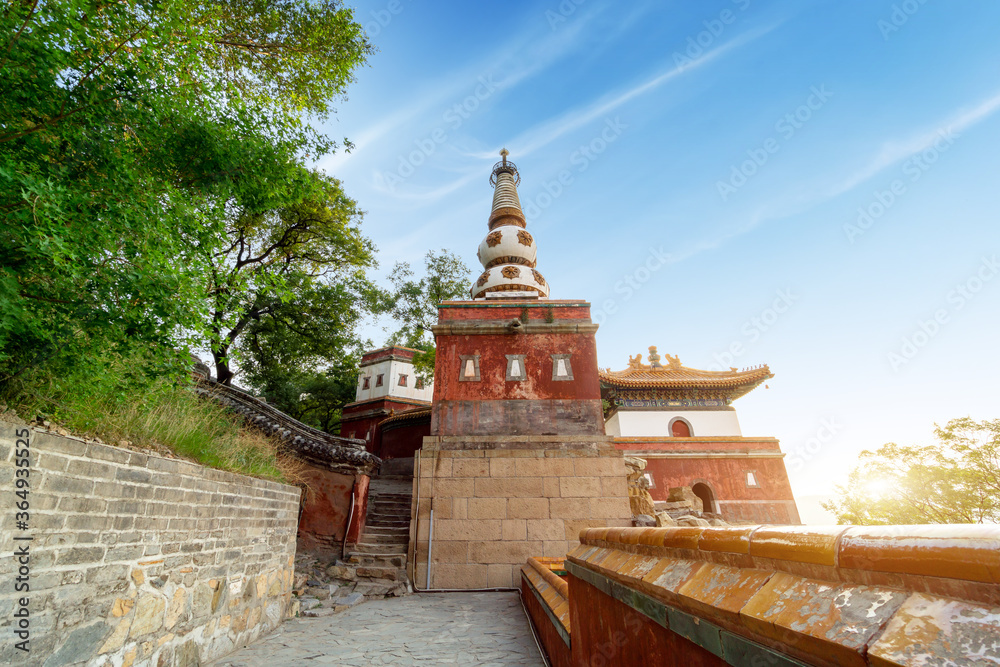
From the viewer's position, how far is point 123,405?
381 cm

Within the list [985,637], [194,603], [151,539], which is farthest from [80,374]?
[985,637]

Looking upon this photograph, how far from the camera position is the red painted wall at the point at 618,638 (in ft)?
4.54

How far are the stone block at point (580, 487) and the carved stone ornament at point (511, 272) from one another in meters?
6.70

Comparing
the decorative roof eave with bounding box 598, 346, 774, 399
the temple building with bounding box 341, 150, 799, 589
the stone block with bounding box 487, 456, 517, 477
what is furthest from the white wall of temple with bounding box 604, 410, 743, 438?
the stone block with bounding box 487, 456, 517, 477

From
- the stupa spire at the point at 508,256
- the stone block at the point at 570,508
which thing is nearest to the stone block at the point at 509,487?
the stone block at the point at 570,508

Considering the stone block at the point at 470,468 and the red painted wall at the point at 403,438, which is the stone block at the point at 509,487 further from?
the red painted wall at the point at 403,438

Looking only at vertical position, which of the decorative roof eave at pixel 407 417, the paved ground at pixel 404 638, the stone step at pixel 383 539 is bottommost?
the paved ground at pixel 404 638

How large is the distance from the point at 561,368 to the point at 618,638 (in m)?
8.55

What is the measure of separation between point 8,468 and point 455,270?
18.1 m

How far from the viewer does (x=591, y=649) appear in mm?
2479

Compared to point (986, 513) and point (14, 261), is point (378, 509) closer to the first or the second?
point (14, 261)

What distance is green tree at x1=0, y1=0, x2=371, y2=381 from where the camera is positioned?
297 cm

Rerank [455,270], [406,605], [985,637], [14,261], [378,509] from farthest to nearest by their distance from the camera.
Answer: [455,270], [378,509], [406,605], [14,261], [985,637]

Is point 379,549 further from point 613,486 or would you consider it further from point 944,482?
point 944,482
